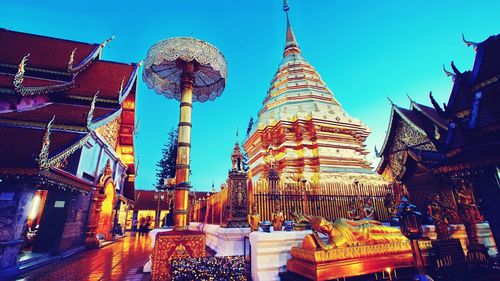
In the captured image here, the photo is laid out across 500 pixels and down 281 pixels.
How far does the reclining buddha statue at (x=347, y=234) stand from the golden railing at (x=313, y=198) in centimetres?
218

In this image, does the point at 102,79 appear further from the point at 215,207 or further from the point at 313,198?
the point at 313,198

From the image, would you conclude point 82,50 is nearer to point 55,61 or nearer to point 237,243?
point 55,61

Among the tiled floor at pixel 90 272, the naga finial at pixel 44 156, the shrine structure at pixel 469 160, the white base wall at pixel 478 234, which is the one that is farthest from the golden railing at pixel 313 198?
the naga finial at pixel 44 156

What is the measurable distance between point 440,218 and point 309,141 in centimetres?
644

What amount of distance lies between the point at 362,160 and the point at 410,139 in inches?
104

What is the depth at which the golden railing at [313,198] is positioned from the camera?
5.91 metres

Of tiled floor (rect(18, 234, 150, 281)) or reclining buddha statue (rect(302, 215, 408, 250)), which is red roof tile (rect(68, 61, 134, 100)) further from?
reclining buddha statue (rect(302, 215, 408, 250))

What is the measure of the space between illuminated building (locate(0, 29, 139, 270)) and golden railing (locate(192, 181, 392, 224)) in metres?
4.60

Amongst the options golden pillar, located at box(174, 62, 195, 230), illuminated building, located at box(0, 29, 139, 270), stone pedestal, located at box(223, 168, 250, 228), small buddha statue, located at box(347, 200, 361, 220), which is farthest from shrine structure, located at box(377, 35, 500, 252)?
illuminated building, located at box(0, 29, 139, 270)

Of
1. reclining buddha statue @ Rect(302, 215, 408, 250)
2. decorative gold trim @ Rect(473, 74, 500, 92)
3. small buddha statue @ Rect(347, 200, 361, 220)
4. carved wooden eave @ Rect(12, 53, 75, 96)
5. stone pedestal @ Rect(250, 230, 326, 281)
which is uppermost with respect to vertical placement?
carved wooden eave @ Rect(12, 53, 75, 96)

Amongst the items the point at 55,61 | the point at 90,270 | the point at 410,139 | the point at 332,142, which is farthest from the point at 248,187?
the point at 55,61

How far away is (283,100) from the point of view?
13219 millimetres

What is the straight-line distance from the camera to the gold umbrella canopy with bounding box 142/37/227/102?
14.0 ft

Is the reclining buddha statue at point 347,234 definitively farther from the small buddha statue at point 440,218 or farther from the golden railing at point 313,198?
the golden railing at point 313,198
